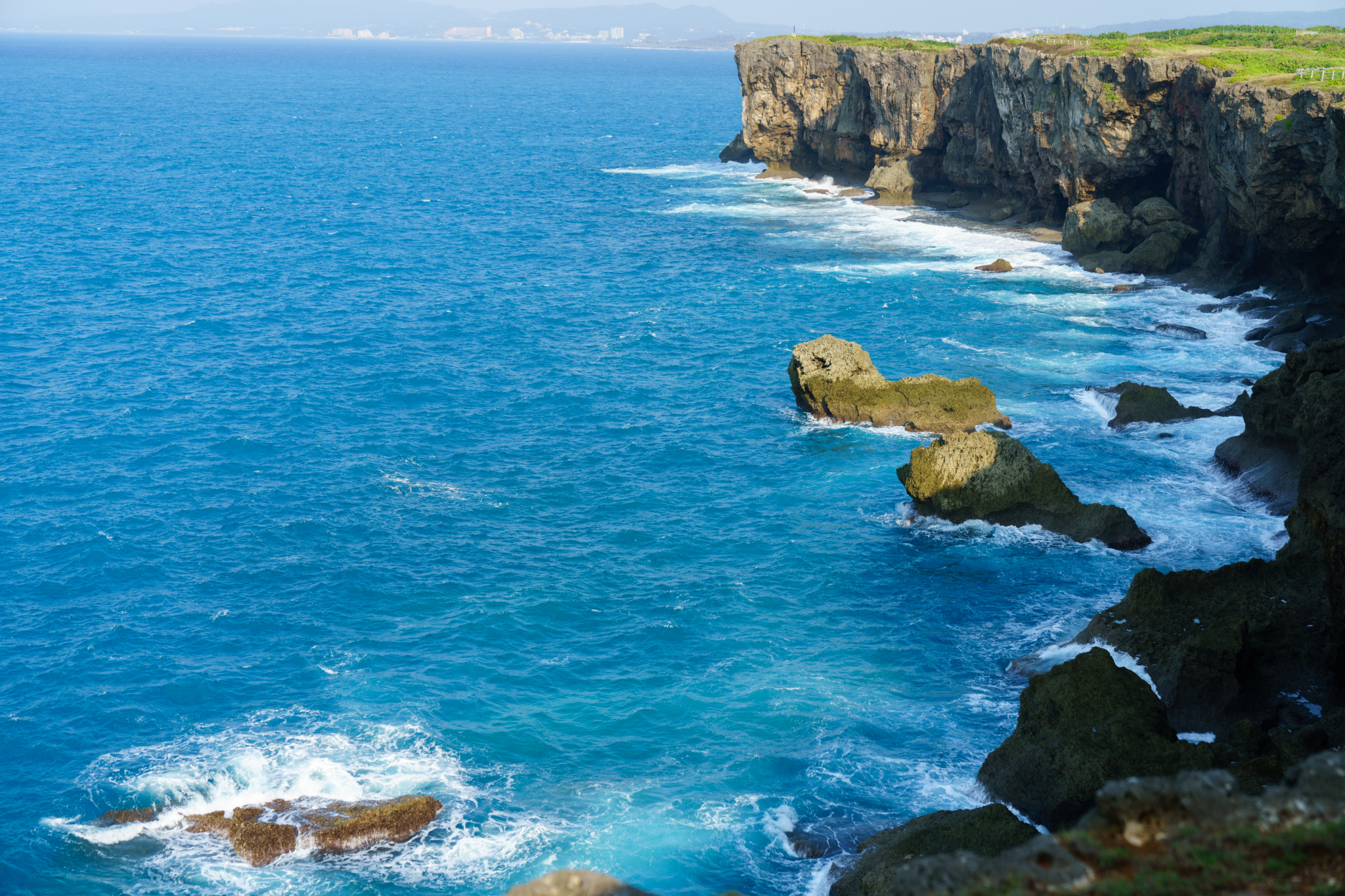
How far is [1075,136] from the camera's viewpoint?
70.8m

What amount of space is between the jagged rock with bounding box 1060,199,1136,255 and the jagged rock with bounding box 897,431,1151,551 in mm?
37069

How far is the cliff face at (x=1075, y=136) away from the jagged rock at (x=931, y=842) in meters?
32.4

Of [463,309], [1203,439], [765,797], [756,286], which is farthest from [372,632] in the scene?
[756,286]

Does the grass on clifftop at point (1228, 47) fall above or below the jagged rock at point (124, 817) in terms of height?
above

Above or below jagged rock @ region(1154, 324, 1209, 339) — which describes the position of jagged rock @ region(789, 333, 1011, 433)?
below

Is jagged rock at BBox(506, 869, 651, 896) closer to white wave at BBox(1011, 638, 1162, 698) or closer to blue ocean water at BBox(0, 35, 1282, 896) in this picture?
blue ocean water at BBox(0, 35, 1282, 896)

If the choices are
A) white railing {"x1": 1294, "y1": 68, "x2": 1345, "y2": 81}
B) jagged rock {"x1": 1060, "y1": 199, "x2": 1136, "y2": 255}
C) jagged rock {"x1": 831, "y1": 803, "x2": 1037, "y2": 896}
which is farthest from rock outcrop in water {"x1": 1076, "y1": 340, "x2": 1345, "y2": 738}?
jagged rock {"x1": 1060, "y1": 199, "x2": 1136, "y2": 255}

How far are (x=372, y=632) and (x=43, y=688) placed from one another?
29.4ft

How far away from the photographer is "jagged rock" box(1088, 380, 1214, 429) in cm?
4397

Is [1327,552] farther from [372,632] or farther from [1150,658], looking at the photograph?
[372,632]

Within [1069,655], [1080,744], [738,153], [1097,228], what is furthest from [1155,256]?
[738,153]

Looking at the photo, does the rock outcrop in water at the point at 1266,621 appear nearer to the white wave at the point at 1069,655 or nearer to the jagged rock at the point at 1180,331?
the white wave at the point at 1069,655

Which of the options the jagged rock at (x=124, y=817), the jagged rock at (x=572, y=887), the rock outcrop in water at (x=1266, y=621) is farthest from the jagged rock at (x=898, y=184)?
the jagged rock at (x=572, y=887)

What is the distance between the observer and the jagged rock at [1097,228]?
6944 cm
